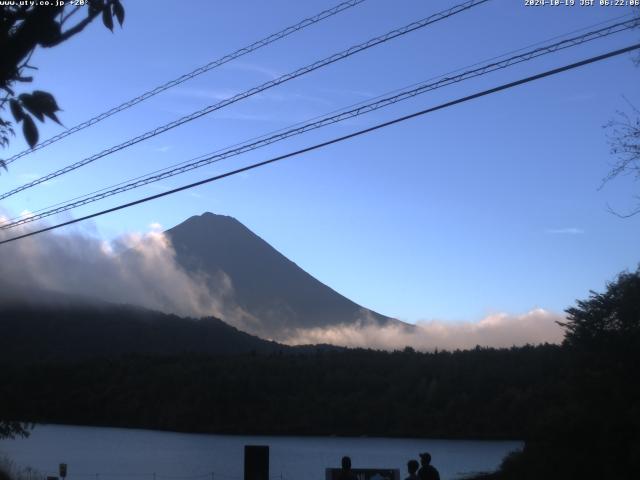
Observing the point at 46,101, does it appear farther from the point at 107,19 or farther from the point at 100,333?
the point at 100,333

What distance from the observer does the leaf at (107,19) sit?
4.44m

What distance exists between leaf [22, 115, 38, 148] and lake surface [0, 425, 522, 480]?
42.2 metres

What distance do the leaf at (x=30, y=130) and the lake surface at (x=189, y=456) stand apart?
42.2 m

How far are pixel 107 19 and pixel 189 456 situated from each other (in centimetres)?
7374

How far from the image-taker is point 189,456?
7438 cm

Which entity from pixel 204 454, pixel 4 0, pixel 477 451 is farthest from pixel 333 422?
pixel 4 0

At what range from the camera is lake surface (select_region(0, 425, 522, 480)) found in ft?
184

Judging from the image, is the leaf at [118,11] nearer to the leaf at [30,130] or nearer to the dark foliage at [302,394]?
the leaf at [30,130]

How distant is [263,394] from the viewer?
129 meters

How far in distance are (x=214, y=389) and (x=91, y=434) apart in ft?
92.2

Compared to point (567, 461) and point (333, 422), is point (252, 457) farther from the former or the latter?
point (333, 422)

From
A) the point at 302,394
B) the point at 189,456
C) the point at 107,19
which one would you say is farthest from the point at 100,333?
the point at 107,19

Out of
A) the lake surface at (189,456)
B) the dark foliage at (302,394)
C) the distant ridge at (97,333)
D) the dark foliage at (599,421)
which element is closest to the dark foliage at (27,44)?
the dark foliage at (599,421)

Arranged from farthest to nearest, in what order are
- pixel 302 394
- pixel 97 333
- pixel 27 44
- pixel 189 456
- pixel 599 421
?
pixel 97 333 < pixel 302 394 < pixel 189 456 < pixel 599 421 < pixel 27 44
